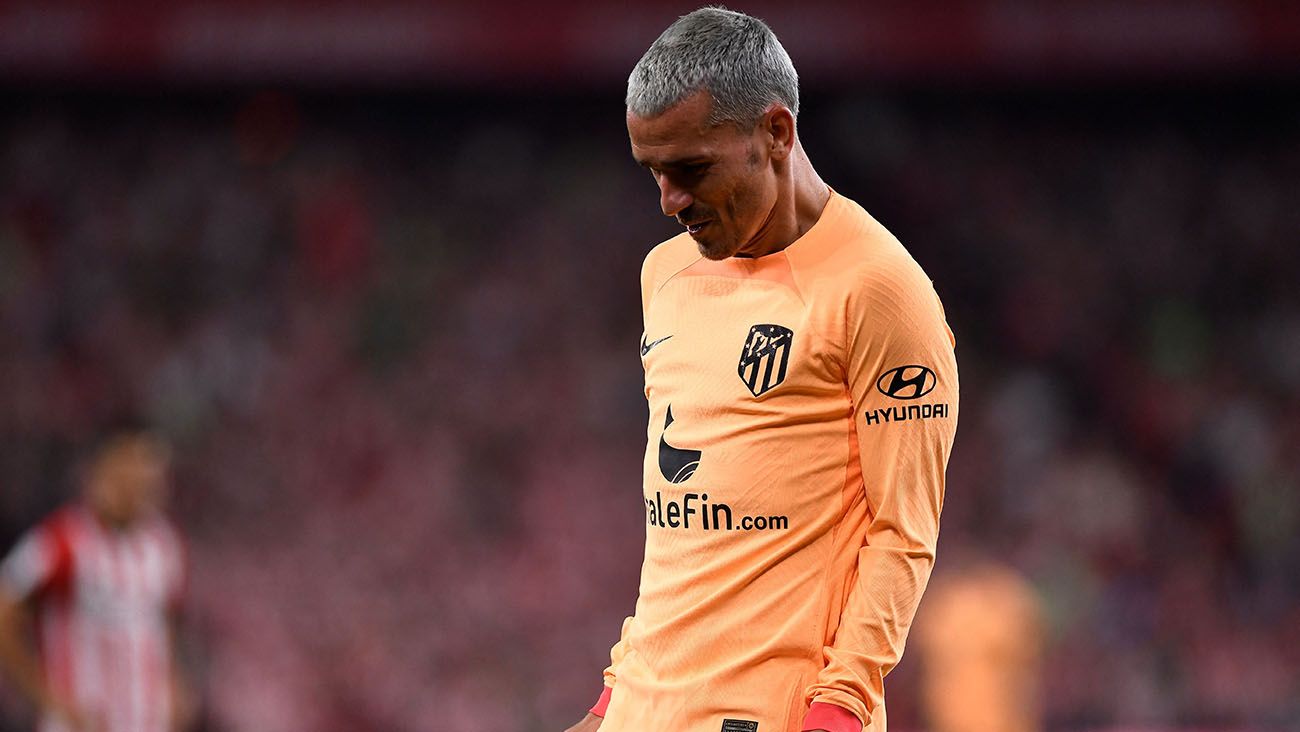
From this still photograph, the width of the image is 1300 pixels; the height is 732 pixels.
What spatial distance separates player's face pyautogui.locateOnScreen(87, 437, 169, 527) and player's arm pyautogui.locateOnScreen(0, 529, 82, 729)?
0.87 ft

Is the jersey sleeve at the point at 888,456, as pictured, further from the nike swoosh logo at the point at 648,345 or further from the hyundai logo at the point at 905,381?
the nike swoosh logo at the point at 648,345

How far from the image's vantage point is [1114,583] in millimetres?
10836

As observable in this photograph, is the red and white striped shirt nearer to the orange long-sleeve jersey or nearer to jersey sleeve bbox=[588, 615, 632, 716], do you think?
jersey sleeve bbox=[588, 615, 632, 716]

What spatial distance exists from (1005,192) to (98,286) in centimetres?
670

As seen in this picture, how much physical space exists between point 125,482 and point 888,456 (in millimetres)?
5332

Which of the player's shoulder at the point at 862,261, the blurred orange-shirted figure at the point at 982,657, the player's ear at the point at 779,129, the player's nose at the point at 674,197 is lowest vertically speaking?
the blurred orange-shirted figure at the point at 982,657

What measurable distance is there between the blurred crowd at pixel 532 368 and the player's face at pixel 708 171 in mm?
7954

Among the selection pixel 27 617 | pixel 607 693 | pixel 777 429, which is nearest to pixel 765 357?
pixel 777 429

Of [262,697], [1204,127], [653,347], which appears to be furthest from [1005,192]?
[653,347]

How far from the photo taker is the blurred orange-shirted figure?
7625mm

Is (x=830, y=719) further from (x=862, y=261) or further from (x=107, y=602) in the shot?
(x=107, y=602)

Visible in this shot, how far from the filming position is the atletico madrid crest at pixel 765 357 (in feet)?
7.63

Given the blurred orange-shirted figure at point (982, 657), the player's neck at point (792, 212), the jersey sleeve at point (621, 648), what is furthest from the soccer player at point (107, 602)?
the player's neck at point (792, 212)

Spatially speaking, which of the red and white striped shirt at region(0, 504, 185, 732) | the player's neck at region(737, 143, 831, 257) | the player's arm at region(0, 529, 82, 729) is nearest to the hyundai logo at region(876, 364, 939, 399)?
the player's neck at region(737, 143, 831, 257)
